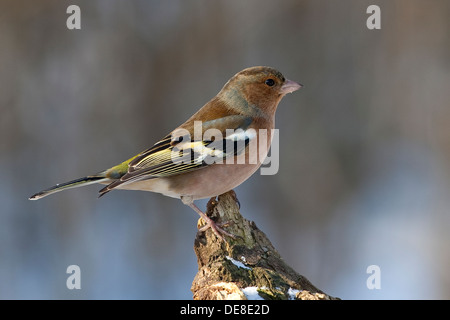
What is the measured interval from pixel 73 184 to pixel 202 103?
271 centimetres

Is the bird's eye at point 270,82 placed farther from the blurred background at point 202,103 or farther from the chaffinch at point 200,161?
the blurred background at point 202,103

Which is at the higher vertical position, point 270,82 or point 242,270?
point 270,82

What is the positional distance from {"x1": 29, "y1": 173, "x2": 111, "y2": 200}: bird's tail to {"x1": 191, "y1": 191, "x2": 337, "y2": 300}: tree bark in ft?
2.67

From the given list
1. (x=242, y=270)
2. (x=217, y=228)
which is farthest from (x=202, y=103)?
(x=242, y=270)

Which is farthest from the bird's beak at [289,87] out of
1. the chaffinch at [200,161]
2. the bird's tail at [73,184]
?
the bird's tail at [73,184]

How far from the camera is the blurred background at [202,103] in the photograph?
18.5 ft

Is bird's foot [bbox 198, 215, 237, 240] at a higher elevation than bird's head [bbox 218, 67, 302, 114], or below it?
below

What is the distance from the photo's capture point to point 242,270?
9.52 ft

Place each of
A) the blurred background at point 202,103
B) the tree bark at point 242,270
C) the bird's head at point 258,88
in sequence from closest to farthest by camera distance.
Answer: the tree bark at point 242,270, the bird's head at point 258,88, the blurred background at point 202,103

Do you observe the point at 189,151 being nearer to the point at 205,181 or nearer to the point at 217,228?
the point at 205,181

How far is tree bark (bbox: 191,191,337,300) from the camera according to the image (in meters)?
2.67

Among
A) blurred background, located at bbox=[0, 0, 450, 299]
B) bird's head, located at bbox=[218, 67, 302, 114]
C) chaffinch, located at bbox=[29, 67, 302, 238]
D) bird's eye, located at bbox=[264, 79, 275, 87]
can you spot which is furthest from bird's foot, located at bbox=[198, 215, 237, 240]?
blurred background, located at bbox=[0, 0, 450, 299]

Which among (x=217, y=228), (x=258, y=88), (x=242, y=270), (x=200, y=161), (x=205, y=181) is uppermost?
(x=258, y=88)

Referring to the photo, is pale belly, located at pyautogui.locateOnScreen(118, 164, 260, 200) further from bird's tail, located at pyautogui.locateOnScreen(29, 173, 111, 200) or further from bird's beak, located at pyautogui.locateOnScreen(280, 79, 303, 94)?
bird's beak, located at pyautogui.locateOnScreen(280, 79, 303, 94)
